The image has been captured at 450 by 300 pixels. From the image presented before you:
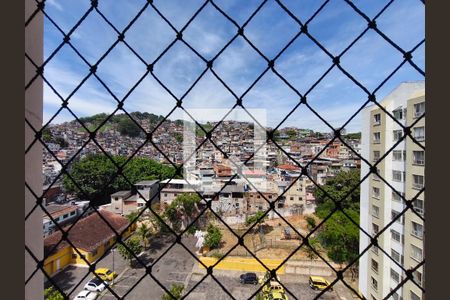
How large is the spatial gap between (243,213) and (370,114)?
582 centimetres

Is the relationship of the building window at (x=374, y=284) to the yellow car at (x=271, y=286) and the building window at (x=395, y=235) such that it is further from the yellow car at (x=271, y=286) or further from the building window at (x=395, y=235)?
the yellow car at (x=271, y=286)

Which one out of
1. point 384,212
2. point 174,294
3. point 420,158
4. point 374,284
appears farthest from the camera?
point 374,284

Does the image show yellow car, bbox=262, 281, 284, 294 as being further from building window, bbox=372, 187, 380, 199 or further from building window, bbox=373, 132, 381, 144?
building window, bbox=373, 132, 381, 144

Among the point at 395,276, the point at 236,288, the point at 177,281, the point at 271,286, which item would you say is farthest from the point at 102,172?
the point at 395,276

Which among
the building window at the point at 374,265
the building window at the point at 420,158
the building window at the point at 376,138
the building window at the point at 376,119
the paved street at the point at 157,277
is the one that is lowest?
the paved street at the point at 157,277

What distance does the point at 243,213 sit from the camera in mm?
8398

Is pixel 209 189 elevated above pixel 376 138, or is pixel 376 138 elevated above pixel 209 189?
pixel 376 138

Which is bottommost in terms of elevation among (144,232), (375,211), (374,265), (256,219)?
(144,232)

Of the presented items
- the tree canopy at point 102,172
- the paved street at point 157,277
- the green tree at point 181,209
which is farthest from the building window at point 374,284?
the green tree at point 181,209

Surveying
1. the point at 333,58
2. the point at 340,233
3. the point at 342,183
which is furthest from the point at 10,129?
the point at 342,183

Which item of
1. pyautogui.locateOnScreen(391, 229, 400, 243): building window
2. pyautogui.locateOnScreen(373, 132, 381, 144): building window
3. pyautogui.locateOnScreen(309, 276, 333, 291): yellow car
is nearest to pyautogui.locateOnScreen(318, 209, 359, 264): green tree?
pyautogui.locateOnScreen(309, 276, 333, 291): yellow car

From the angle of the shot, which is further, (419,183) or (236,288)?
(236,288)

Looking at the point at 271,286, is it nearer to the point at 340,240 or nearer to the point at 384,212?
the point at 384,212

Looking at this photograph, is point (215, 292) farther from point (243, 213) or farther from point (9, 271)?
point (9, 271)
